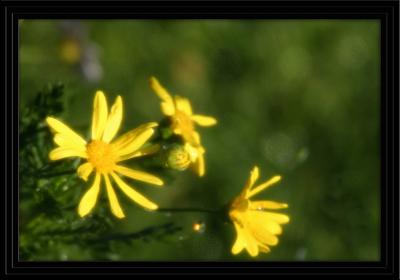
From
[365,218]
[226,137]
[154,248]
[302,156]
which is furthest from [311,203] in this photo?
[302,156]

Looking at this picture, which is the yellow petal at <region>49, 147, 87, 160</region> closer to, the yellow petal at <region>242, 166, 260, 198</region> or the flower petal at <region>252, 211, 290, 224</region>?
the yellow petal at <region>242, 166, 260, 198</region>


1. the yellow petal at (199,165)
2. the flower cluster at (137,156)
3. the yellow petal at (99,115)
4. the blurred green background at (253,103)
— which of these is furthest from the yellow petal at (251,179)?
the blurred green background at (253,103)

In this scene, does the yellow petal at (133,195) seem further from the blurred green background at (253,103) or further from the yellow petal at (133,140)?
the blurred green background at (253,103)

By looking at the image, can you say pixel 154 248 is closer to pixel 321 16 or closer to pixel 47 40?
pixel 47 40

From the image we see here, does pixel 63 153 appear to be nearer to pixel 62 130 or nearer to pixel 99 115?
pixel 62 130

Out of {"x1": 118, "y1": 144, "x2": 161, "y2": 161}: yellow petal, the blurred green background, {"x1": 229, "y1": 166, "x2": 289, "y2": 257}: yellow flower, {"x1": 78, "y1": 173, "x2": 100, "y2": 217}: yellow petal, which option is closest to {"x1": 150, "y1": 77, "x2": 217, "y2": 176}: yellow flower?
{"x1": 118, "y1": 144, "x2": 161, "y2": 161}: yellow petal

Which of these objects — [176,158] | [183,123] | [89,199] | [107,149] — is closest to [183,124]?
[183,123]
